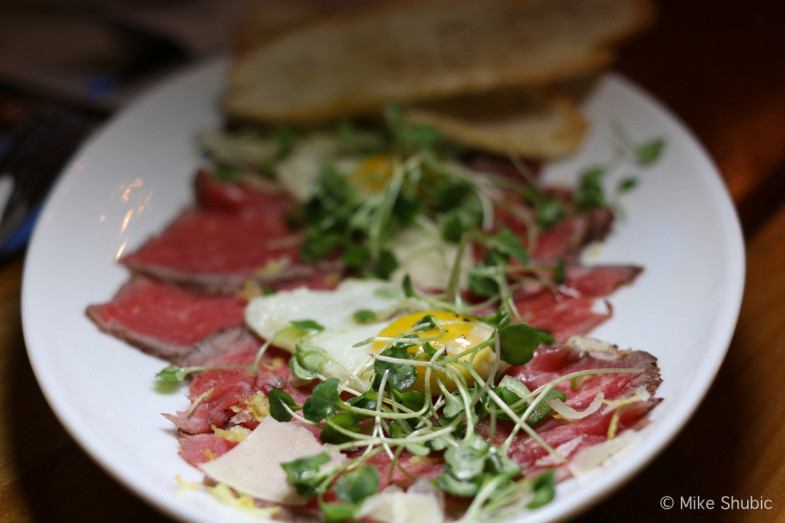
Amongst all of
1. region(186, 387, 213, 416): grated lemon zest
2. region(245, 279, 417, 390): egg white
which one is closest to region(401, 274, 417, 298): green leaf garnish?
region(245, 279, 417, 390): egg white

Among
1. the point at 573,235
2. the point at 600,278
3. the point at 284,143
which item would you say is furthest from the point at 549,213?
the point at 284,143

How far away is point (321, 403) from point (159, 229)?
1164 mm

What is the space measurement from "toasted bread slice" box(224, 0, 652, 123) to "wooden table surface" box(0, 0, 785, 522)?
21.1 inches

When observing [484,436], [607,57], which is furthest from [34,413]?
[607,57]

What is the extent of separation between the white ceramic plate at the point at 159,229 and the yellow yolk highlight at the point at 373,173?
600 millimetres

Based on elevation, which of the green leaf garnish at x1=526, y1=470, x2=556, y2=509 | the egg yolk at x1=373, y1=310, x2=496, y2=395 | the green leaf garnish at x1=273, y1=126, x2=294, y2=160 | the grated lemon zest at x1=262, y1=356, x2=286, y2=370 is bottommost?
the grated lemon zest at x1=262, y1=356, x2=286, y2=370

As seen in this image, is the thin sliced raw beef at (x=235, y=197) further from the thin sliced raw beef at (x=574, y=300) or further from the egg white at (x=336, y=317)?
the thin sliced raw beef at (x=574, y=300)

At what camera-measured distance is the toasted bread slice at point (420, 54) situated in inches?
118

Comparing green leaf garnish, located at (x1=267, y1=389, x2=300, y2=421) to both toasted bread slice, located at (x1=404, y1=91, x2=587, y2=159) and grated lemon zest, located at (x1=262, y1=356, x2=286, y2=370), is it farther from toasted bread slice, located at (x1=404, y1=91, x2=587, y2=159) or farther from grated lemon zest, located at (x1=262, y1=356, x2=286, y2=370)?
toasted bread slice, located at (x1=404, y1=91, x2=587, y2=159)

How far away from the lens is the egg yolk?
69.0 inches

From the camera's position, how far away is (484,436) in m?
1.68

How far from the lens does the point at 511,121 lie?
3062 millimetres

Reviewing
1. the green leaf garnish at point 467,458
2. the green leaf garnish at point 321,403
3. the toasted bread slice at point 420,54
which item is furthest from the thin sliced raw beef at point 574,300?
the toasted bread slice at point 420,54

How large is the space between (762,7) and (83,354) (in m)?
3.31
